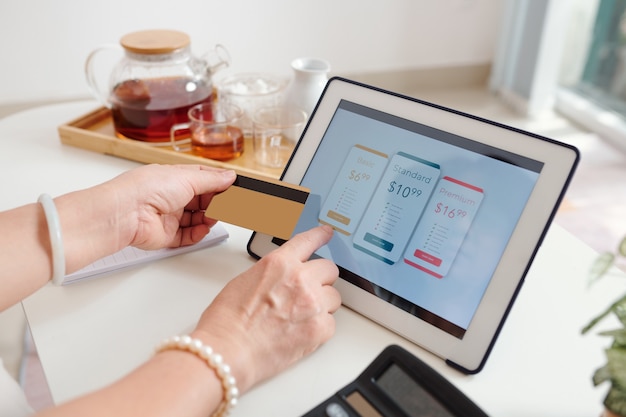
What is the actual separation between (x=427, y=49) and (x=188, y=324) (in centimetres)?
259

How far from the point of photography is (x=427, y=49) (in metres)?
3.02

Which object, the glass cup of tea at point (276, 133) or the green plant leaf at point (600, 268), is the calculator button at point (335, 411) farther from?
the glass cup of tea at point (276, 133)

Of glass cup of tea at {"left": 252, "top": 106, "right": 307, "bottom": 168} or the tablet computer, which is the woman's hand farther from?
glass cup of tea at {"left": 252, "top": 106, "right": 307, "bottom": 168}

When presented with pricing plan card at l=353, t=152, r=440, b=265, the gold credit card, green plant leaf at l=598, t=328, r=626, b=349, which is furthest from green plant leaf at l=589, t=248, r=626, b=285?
the gold credit card

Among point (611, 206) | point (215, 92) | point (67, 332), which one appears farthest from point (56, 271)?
point (611, 206)

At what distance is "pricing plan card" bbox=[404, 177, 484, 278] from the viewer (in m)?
0.70

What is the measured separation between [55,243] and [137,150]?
463 millimetres

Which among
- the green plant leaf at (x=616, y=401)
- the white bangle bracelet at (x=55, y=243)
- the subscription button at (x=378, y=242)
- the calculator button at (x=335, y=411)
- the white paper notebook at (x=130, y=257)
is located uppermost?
the green plant leaf at (x=616, y=401)

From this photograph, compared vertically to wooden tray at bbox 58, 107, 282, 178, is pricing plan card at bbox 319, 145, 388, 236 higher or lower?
higher

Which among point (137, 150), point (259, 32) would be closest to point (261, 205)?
point (137, 150)

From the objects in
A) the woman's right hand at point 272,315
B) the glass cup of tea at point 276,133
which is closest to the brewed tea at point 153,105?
the glass cup of tea at point 276,133

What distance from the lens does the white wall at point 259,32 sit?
2.45 meters

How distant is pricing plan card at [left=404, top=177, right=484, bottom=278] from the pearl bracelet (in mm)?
267

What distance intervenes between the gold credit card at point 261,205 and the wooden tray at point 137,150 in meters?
0.24
